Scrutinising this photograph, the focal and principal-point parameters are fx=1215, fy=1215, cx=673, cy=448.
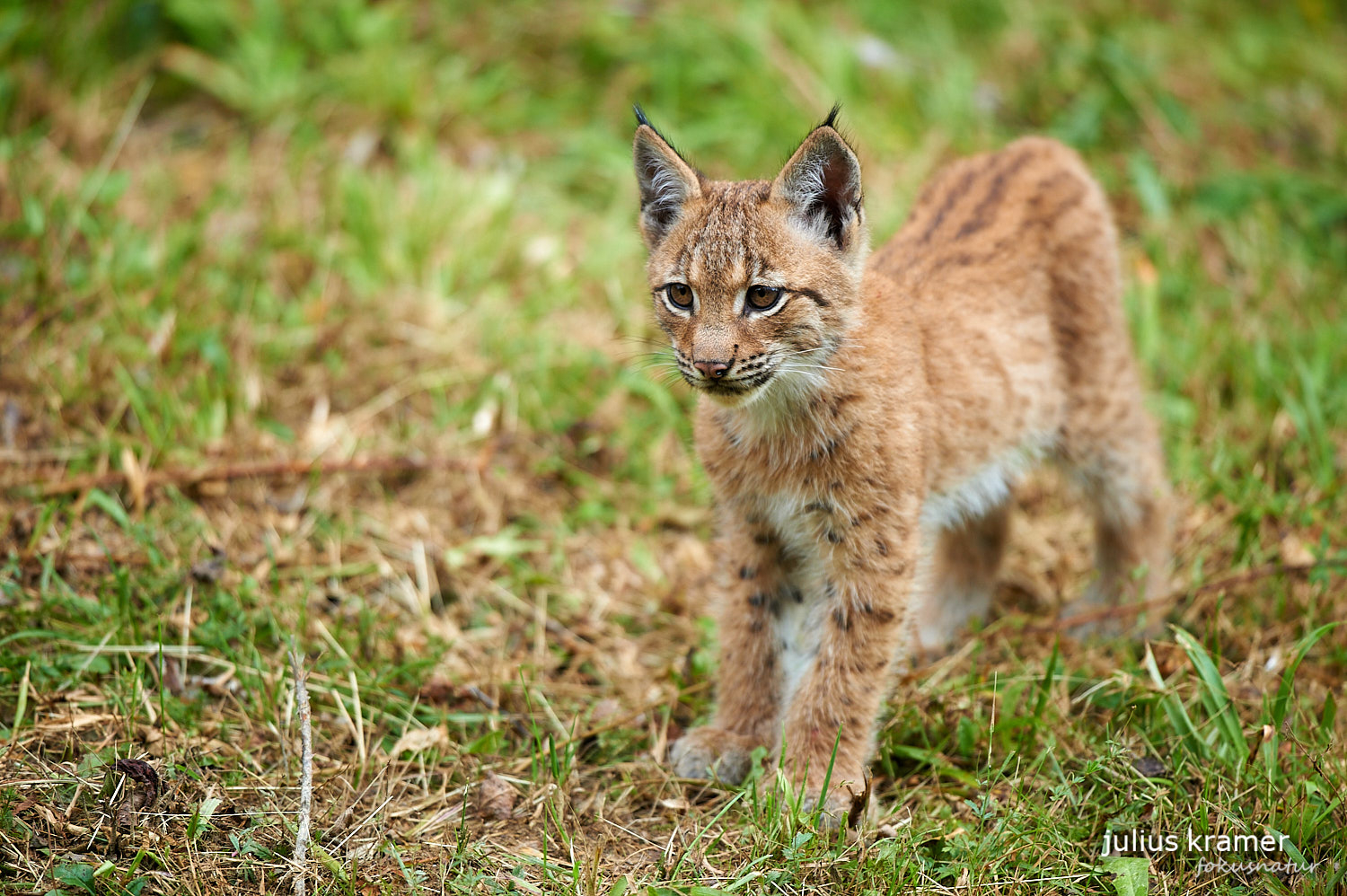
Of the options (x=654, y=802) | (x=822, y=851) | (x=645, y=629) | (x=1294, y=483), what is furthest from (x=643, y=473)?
(x=1294, y=483)

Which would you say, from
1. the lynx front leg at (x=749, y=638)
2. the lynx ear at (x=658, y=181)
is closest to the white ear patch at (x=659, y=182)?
the lynx ear at (x=658, y=181)

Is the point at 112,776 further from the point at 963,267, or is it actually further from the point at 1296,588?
the point at 1296,588

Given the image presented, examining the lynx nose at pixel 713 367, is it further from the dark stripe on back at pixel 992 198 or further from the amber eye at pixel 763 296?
the dark stripe on back at pixel 992 198

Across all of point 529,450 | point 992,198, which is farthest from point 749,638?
point 992,198

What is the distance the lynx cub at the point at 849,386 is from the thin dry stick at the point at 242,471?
1699 mm

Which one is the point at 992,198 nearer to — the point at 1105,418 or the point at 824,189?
the point at 1105,418

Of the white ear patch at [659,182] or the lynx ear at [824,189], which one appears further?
the white ear patch at [659,182]

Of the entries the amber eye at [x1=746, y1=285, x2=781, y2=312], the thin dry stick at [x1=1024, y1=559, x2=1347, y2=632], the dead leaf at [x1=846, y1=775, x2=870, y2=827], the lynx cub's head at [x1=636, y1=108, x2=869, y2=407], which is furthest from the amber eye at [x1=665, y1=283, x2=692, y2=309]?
the thin dry stick at [x1=1024, y1=559, x2=1347, y2=632]

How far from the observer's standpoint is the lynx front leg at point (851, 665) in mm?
4008

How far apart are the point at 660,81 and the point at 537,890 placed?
18.7 ft

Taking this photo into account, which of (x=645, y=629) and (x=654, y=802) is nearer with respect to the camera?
(x=654, y=802)

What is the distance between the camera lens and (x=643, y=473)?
5719 mm

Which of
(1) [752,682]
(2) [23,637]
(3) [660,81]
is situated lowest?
(2) [23,637]

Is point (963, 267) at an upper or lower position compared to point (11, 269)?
upper
